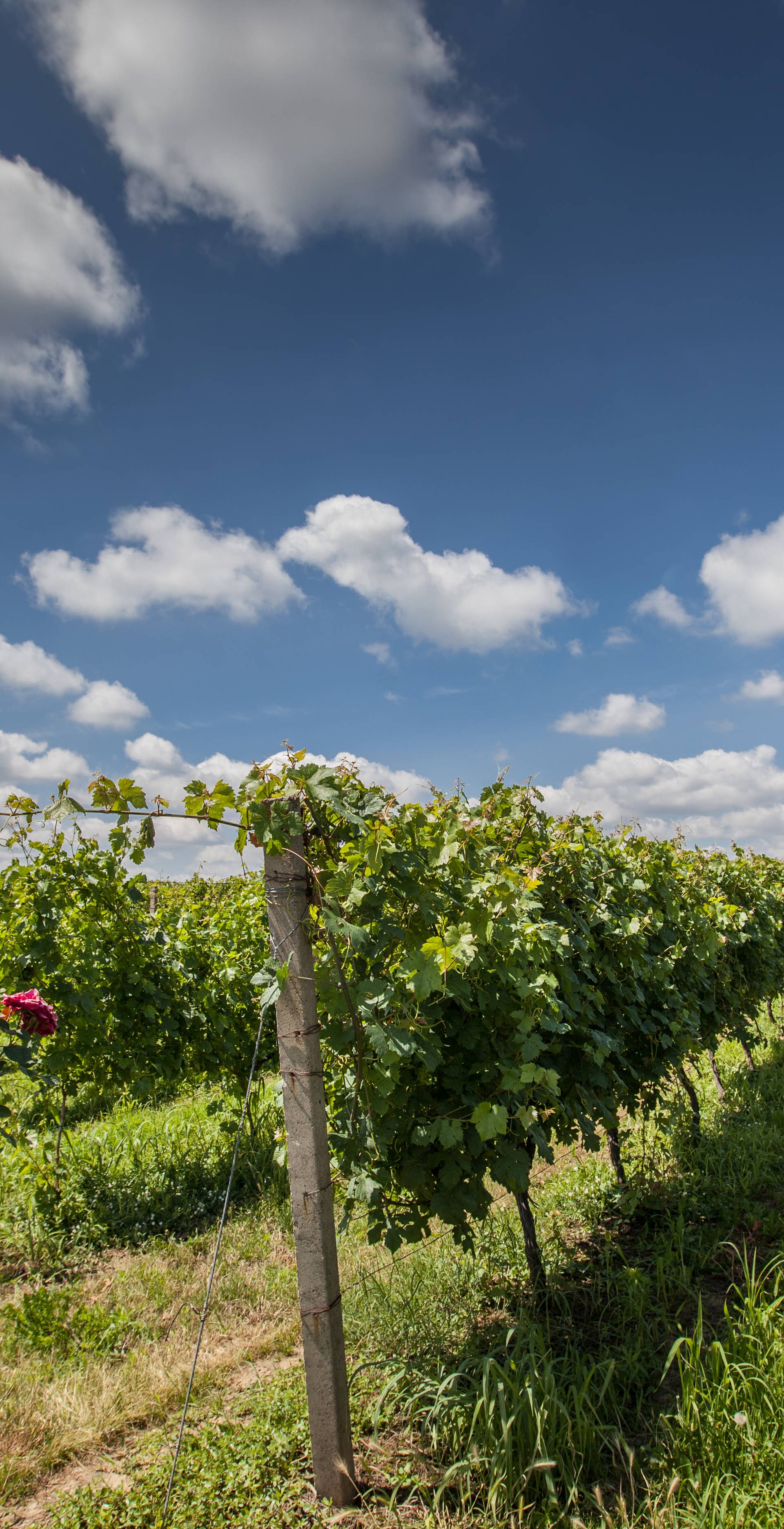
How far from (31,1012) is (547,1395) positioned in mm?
2941

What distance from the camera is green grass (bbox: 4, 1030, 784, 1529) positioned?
7.82 ft

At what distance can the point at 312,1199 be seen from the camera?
94.6 inches

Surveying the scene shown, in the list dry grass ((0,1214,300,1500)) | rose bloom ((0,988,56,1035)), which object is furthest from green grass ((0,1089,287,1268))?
rose bloom ((0,988,56,1035))

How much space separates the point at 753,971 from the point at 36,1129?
6.65m

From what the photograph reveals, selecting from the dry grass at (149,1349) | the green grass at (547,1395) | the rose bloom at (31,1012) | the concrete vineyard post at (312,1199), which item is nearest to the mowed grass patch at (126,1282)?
the dry grass at (149,1349)

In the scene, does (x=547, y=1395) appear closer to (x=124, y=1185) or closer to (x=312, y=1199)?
(x=312, y=1199)

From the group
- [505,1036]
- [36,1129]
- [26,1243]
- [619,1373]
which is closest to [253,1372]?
[619,1373]

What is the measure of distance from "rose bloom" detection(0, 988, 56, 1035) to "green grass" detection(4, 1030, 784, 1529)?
54.2 inches

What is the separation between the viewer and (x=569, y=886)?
13.0 ft

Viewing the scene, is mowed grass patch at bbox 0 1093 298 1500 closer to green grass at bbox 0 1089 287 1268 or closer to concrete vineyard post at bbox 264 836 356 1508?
green grass at bbox 0 1089 287 1268

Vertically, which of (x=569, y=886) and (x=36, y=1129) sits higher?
(x=569, y=886)

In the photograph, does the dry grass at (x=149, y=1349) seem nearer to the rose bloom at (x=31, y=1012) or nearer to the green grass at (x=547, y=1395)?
the green grass at (x=547, y=1395)

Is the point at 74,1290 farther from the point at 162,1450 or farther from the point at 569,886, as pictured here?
the point at 569,886

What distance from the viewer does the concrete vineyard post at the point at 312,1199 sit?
2381 millimetres
